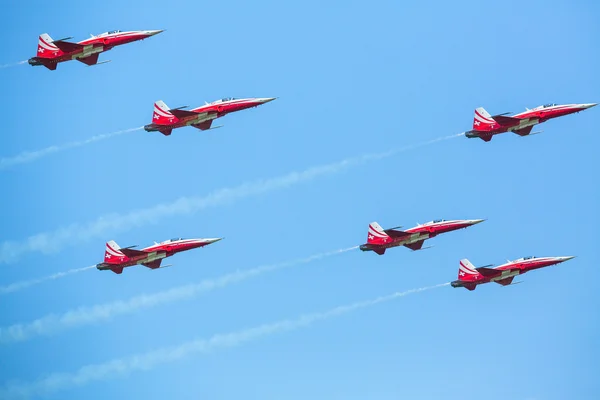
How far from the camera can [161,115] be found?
355 ft

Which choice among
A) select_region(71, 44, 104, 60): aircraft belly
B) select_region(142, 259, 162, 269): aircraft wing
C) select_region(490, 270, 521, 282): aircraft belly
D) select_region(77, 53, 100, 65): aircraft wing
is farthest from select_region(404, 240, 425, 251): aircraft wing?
select_region(71, 44, 104, 60): aircraft belly

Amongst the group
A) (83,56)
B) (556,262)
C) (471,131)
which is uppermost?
(83,56)

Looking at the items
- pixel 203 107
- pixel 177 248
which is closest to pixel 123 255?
pixel 177 248

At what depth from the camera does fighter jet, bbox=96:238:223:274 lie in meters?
109

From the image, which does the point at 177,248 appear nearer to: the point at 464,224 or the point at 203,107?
the point at 203,107

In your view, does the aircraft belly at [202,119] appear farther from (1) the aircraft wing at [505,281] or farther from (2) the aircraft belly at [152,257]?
(1) the aircraft wing at [505,281]

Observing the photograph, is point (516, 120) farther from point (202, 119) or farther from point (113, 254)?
point (113, 254)

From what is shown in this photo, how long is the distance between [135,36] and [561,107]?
35.0 m

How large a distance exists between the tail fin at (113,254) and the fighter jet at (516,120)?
95.1 feet

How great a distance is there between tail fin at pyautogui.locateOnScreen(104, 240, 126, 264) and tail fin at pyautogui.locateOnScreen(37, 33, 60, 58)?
1553cm

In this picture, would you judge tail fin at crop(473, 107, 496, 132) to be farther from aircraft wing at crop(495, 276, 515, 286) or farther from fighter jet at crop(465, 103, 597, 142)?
aircraft wing at crop(495, 276, 515, 286)

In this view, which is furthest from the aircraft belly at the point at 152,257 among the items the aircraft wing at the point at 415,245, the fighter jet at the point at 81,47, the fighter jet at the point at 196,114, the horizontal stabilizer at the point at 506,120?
the horizontal stabilizer at the point at 506,120

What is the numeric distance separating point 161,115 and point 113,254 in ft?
38.1

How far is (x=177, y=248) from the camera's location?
110500mm
